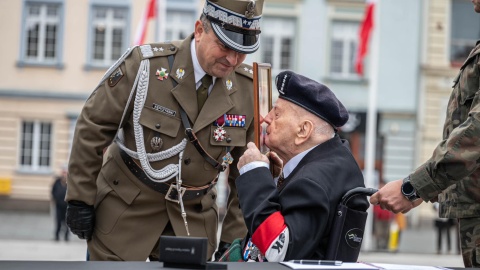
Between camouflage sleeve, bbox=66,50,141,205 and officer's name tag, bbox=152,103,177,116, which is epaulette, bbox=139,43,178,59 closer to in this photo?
camouflage sleeve, bbox=66,50,141,205

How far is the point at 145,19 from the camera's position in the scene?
24.4 m

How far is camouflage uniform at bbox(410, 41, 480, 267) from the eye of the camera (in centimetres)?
414

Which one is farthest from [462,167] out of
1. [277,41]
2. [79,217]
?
[277,41]

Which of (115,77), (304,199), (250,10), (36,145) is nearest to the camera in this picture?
(304,199)

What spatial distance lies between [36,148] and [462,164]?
1195 inches

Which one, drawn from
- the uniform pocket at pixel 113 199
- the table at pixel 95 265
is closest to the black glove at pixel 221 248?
the uniform pocket at pixel 113 199

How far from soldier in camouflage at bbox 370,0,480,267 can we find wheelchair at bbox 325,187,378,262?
0.31ft

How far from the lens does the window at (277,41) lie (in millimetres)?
33781

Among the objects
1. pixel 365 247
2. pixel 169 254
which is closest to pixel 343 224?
pixel 169 254

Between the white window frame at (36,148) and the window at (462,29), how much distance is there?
44.4 feet

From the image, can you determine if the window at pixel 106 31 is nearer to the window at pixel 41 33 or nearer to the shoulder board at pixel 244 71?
the window at pixel 41 33

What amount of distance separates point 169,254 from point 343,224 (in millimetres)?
1139

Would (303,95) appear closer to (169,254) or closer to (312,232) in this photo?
(312,232)

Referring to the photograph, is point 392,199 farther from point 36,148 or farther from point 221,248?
point 36,148
